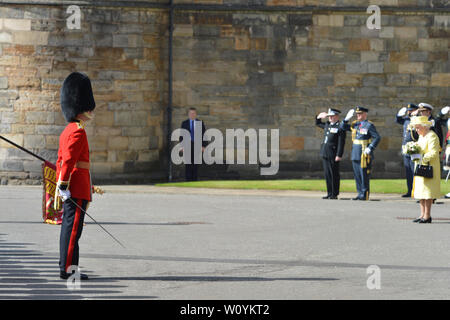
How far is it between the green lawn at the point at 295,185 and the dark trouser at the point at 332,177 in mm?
1534

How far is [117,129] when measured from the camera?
21422mm

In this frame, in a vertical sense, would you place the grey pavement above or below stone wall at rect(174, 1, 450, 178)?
below

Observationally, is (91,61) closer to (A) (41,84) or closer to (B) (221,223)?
(A) (41,84)

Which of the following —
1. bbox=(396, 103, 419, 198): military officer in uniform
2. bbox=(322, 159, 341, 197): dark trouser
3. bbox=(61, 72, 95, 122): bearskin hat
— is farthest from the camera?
bbox=(396, 103, 419, 198): military officer in uniform

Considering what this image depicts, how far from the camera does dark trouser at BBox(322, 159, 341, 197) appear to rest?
60.1 ft

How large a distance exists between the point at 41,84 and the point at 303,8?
20.2ft

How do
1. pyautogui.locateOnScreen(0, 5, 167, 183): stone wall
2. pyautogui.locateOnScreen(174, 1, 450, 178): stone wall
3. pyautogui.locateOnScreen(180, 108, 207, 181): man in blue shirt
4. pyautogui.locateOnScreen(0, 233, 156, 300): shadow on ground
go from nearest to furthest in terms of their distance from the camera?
pyautogui.locateOnScreen(0, 233, 156, 300): shadow on ground < pyautogui.locateOnScreen(0, 5, 167, 183): stone wall < pyautogui.locateOnScreen(180, 108, 207, 181): man in blue shirt < pyautogui.locateOnScreen(174, 1, 450, 178): stone wall

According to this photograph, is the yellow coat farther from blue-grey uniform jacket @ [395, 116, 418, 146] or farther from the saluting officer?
the saluting officer

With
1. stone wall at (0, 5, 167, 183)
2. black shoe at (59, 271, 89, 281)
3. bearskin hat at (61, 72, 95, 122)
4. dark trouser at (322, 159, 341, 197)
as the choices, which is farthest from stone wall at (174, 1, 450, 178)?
black shoe at (59, 271, 89, 281)

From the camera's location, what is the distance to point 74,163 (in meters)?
9.53

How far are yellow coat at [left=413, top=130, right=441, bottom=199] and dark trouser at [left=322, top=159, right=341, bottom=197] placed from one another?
12.7 feet

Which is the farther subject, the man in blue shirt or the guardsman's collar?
the man in blue shirt

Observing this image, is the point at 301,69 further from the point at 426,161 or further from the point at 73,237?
the point at 73,237

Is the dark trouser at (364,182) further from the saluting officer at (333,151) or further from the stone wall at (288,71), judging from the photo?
the stone wall at (288,71)
